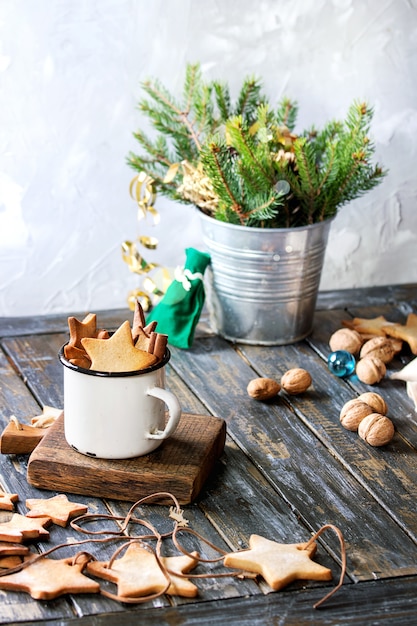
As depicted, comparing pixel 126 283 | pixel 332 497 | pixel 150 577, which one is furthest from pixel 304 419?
pixel 126 283

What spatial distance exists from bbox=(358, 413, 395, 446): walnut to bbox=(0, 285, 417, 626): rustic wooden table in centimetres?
1

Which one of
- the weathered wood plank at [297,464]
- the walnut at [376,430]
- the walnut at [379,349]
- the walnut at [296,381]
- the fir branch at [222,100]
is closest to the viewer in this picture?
the weathered wood plank at [297,464]

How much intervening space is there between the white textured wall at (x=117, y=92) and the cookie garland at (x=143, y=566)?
2.77 ft

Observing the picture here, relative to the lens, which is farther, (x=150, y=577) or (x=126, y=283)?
(x=126, y=283)

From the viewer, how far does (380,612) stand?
0.90m

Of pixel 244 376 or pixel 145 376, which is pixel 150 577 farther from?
pixel 244 376

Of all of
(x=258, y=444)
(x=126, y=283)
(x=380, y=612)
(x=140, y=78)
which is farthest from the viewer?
(x=126, y=283)

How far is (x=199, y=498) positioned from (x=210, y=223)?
548 millimetres

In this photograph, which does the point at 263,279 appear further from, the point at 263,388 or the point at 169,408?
the point at 169,408

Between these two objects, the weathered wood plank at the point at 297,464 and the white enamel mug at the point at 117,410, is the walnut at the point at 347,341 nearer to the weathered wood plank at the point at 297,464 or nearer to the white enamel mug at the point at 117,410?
the weathered wood plank at the point at 297,464

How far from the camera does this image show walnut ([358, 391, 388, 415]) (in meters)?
1.29

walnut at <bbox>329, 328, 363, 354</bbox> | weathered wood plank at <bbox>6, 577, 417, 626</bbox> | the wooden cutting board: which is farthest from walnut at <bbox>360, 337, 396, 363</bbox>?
weathered wood plank at <bbox>6, 577, 417, 626</bbox>

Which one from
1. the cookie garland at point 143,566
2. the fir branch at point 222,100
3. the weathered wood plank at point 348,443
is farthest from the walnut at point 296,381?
the fir branch at point 222,100

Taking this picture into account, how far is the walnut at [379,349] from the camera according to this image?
57.4 inches
